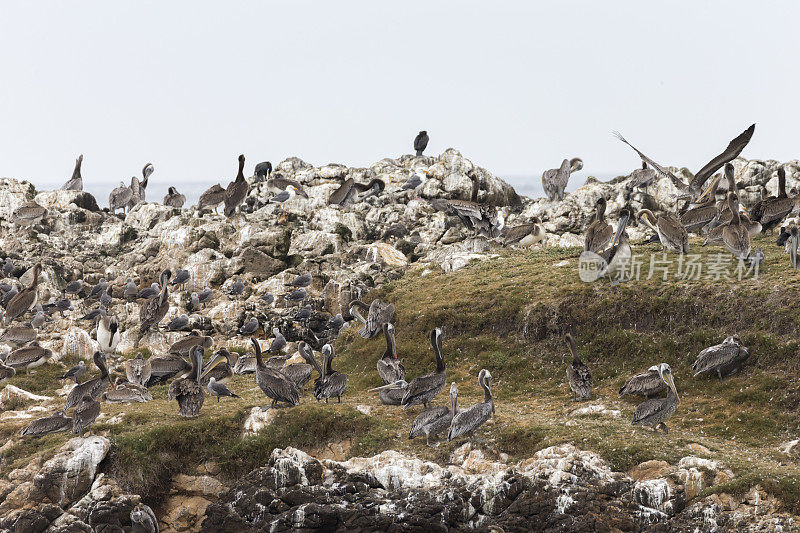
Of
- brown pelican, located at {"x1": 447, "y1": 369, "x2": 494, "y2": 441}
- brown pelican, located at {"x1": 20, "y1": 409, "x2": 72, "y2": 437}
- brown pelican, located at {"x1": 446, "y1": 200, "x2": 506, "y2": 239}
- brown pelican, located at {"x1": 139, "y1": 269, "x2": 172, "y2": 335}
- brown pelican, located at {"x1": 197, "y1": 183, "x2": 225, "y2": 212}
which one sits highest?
brown pelican, located at {"x1": 197, "y1": 183, "x2": 225, "y2": 212}

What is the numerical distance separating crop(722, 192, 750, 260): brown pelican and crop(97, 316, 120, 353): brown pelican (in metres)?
20.1

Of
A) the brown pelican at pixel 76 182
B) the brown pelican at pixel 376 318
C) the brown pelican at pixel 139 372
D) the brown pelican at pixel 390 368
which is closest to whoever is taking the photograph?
the brown pelican at pixel 390 368

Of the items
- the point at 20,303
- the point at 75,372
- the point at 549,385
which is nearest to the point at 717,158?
the point at 549,385

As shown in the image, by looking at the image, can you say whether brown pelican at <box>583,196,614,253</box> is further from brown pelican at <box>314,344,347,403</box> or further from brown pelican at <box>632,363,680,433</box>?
brown pelican at <box>314,344,347,403</box>

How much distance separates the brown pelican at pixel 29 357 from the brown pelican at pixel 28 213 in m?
16.0

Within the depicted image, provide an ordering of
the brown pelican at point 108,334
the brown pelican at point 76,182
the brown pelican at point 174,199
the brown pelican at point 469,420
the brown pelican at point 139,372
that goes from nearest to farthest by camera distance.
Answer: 1. the brown pelican at point 469,420
2. the brown pelican at point 139,372
3. the brown pelican at point 108,334
4. the brown pelican at point 174,199
5. the brown pelican at point 76,182

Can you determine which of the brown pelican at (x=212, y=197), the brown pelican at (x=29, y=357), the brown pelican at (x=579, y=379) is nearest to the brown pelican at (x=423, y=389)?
the brown pelican at (x=579, y=379)

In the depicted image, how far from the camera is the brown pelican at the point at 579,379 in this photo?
795 inches

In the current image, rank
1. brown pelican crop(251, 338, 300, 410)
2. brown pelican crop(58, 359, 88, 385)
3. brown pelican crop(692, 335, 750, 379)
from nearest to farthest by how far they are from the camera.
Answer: brown pelican crop(692, 335, 750, 379), brown pelican crop(251, 338, 300, 410), brown pelican crop(58, 359, 88, 385)

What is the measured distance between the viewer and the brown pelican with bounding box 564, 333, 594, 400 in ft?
66.3

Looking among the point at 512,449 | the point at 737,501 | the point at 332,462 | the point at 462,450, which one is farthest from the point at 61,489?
the point at 737,501

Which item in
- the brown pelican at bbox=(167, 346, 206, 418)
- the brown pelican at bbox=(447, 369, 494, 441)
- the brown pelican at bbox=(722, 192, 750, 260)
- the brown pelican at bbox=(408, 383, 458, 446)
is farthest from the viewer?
the brown pelican at bbox=(722, 192, 750, 260)

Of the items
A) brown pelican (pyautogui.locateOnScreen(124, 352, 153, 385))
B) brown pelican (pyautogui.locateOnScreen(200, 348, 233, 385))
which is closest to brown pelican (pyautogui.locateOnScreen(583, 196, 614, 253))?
brown pelican (pyautogui.locateOnScreen(200, 348, 233, 385))

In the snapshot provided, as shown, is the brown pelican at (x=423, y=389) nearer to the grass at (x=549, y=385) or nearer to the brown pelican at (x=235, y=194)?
the grass at (x=549, y=385)
